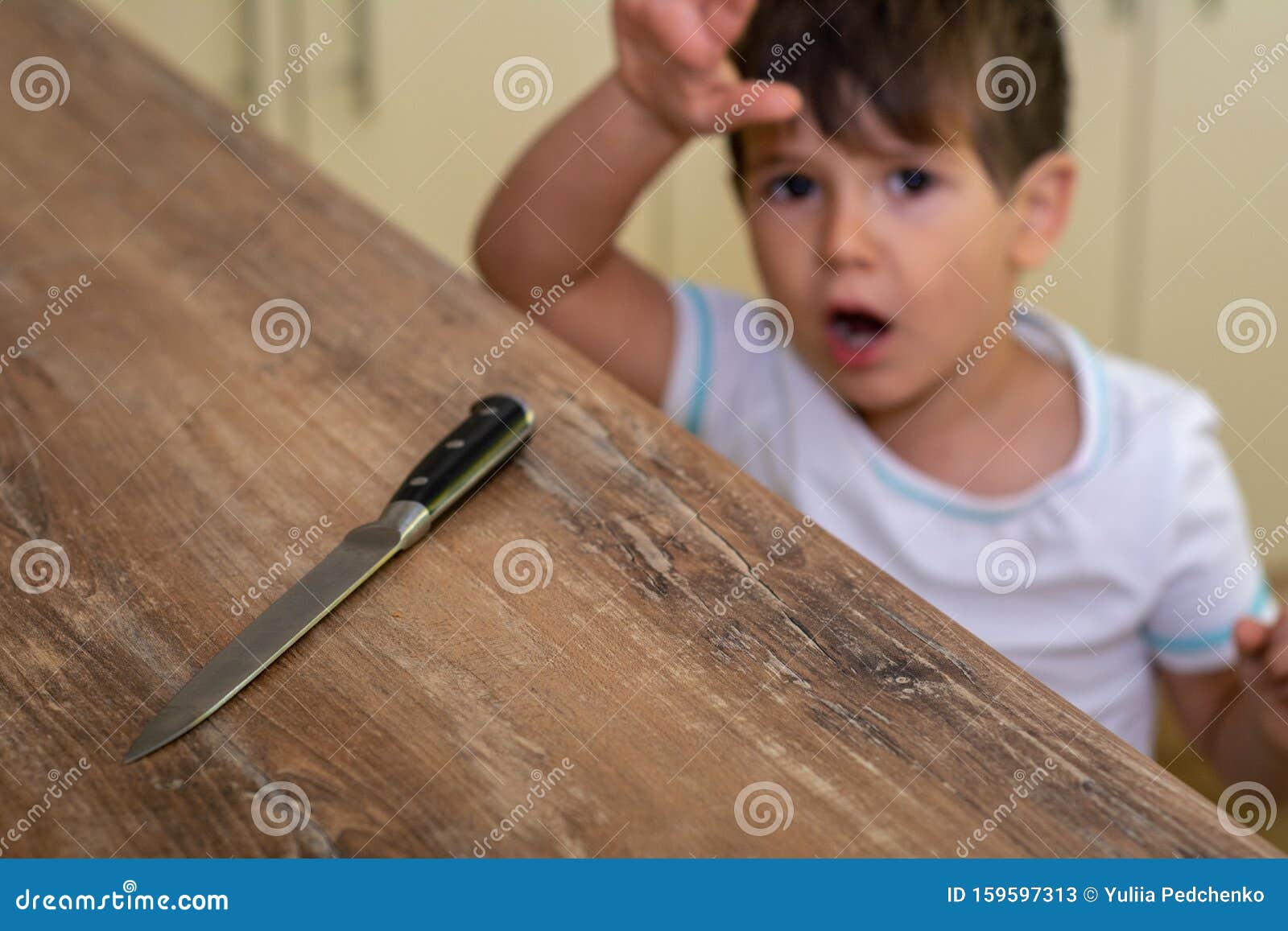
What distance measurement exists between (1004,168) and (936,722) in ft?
2.36

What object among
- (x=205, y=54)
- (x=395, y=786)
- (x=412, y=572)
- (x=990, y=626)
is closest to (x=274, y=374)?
(x=412, y=572)

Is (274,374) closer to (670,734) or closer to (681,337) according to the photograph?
(670,734)
